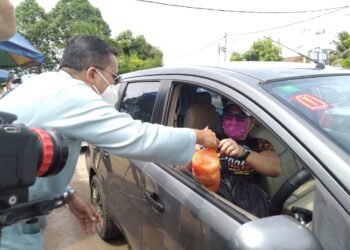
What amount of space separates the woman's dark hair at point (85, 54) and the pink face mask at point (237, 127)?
0.84 meters

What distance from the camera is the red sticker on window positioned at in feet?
5.10

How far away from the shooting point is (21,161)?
37.2 inches

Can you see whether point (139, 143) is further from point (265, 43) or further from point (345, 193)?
point (265, 43)

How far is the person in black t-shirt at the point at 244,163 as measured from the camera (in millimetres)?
1983

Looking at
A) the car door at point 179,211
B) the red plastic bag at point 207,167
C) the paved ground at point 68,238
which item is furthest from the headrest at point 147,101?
the paved ground at point 68,238

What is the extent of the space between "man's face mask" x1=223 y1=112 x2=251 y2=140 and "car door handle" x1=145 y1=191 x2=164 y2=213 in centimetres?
63

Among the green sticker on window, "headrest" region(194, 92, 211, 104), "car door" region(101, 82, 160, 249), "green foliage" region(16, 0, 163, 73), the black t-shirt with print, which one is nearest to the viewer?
the green sticker on window

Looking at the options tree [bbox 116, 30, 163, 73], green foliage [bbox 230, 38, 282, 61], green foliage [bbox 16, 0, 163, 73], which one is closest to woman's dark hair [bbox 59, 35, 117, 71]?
green foliage [bbox 230, 38, 282, 61]

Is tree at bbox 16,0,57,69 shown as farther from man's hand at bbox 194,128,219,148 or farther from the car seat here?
man's hand at bbox 194,128,219,148

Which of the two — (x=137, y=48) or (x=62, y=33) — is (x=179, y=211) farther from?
(x=62, y=33)

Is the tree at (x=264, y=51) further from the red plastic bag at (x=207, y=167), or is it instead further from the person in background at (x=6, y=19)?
the person in background at (x=6, y=19)

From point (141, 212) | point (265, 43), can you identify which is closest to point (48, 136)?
point (141, 212)

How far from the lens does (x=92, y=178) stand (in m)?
3.73

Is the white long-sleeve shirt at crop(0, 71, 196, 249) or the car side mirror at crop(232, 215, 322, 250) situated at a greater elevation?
the white long-sleeve shirt at crop(0, 71, 196, 249)
